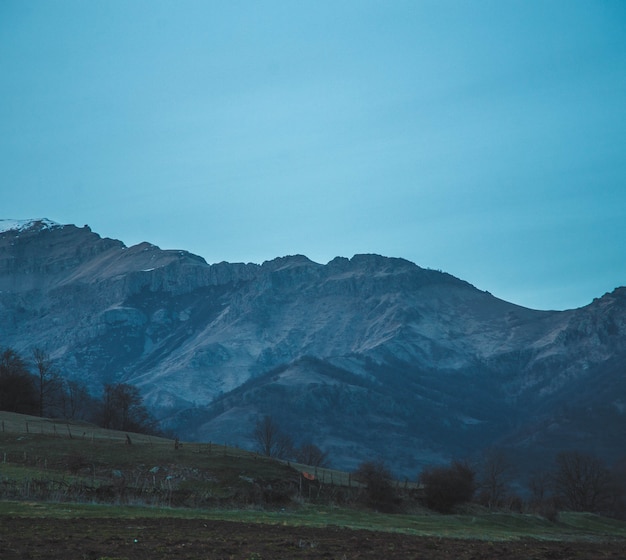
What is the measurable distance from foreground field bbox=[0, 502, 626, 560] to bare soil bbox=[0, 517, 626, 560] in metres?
0.04

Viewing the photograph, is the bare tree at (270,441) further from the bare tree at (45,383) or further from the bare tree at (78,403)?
the bare tree at (45,383)

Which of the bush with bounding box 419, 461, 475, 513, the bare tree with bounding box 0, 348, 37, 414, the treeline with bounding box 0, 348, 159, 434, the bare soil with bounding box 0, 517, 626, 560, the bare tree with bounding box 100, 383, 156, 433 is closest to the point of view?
the bare soil with bounding box 0, 517, 626, 560

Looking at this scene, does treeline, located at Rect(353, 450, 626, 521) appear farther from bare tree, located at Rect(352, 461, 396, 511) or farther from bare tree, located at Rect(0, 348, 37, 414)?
bare tree, located at Rect(0, 348, 37, 414)

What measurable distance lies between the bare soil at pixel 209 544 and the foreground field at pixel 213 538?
36mm

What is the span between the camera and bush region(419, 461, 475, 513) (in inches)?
3189

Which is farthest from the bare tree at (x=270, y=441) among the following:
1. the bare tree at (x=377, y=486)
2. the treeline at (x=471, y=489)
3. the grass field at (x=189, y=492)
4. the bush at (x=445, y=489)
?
the bare tree at (x=377, y=486)

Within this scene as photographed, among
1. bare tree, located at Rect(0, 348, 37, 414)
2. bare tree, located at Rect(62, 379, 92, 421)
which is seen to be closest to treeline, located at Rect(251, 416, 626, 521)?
bare tree, located at Rect(62, 379, 92, 421)

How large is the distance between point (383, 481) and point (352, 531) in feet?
111

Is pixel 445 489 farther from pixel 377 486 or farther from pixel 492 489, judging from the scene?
pixel 492 489

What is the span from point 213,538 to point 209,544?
271cm

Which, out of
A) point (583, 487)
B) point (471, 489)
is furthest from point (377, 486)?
point (583, 487)

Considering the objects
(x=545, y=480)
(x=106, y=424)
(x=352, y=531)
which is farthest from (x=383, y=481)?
(x=545, y=480)

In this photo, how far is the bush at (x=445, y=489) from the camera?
266ft

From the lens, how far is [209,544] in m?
31.4
